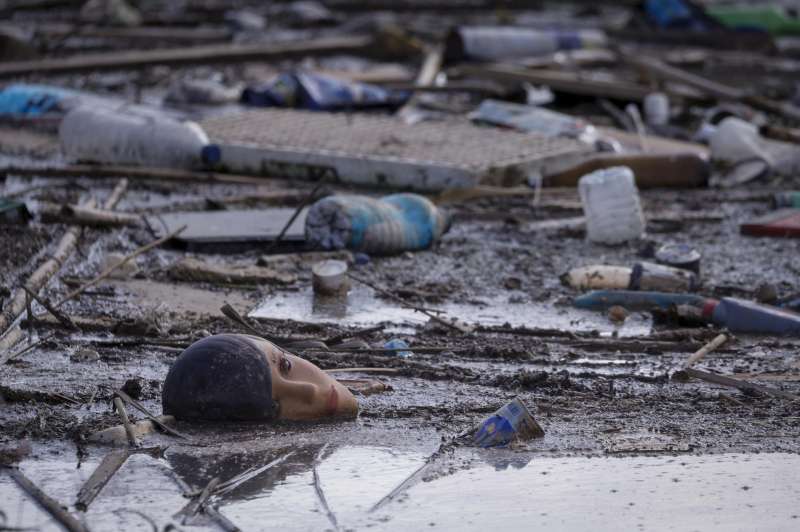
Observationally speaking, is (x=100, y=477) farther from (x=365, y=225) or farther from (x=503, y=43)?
(x=503, y=43)

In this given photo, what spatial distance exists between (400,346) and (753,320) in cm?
164

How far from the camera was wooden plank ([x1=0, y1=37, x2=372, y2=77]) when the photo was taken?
45.1 feet

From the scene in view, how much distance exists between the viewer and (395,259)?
7.19 metres

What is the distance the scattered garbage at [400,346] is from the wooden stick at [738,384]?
3.59 feet

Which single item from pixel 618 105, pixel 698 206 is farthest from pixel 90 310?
pixel 618 105

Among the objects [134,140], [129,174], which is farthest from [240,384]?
[134,140]

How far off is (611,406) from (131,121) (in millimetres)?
5649

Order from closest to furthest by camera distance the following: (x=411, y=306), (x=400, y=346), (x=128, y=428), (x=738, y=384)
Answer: (x=128, y=428), (x=738, y=384), (x=400, y=346), (x=411, y=306)

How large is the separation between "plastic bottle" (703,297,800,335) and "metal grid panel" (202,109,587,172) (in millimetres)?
3090

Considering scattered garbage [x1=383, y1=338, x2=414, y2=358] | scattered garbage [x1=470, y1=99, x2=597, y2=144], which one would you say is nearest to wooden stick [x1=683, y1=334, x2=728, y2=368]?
scattered garbage [x1=383, y1=338, x2=414, y2=358]

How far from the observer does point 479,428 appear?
452cm

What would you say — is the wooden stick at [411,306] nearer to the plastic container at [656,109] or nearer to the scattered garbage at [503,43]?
the plastic container at [656,109]

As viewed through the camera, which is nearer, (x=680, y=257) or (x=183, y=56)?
(x=680, y=257)

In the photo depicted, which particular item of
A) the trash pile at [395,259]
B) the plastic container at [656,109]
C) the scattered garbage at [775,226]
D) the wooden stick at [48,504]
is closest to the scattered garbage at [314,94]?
the trash pile at [395,259]
